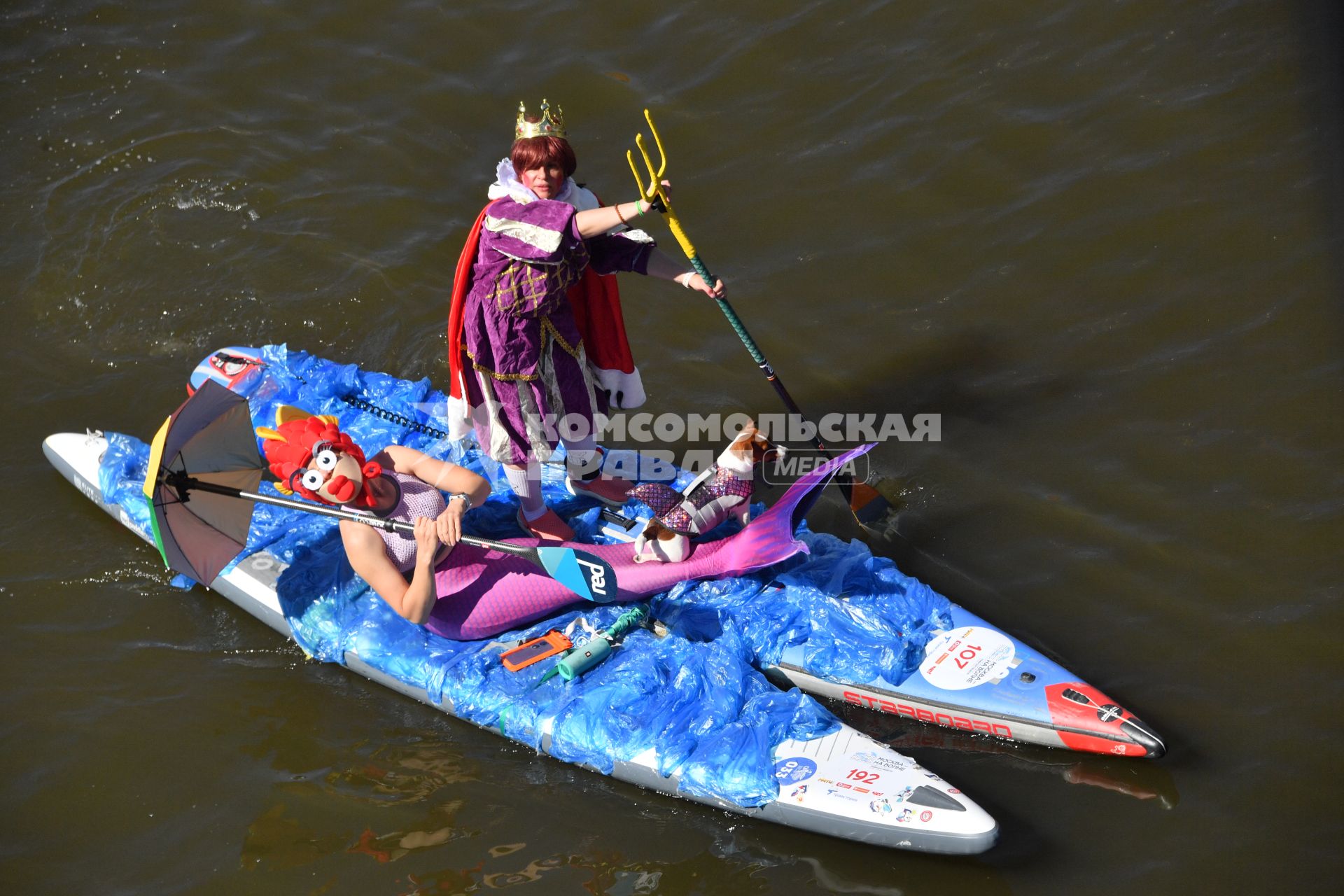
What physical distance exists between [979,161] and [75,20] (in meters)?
6.50

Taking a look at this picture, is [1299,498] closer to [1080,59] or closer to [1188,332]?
[1188,332]

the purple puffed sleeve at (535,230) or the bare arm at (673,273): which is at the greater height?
the purple puffed sleeve at (535,230)

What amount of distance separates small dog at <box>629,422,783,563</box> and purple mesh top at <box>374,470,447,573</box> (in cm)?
84

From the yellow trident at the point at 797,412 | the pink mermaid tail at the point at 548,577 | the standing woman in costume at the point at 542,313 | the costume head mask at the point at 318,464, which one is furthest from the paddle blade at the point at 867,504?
the costume head mask at the point at 318,464

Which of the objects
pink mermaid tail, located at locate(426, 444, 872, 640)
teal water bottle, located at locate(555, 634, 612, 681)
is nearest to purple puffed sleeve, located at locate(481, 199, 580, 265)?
pink mermaid tail, located at locate(426, 444, 872, 640)

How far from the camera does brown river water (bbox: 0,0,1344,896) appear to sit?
15.7 feet

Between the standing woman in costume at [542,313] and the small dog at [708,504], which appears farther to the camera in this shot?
the small dog at [708,504]

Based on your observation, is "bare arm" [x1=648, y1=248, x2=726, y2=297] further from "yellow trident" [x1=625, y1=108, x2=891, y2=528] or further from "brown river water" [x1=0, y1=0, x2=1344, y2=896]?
"brown river water" [x1=0, y1=0, x2=1344, y2=896]

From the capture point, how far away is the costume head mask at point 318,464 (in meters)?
4.71

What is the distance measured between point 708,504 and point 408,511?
122cm

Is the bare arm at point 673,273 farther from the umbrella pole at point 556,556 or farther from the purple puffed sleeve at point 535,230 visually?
the umbrella pole at point 556,556

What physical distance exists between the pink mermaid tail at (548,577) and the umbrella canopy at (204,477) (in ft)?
2.96

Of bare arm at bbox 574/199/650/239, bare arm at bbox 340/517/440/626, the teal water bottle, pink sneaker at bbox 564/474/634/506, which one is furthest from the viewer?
pink sneaker at bbox 564/474/634/506

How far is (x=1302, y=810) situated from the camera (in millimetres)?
4562
